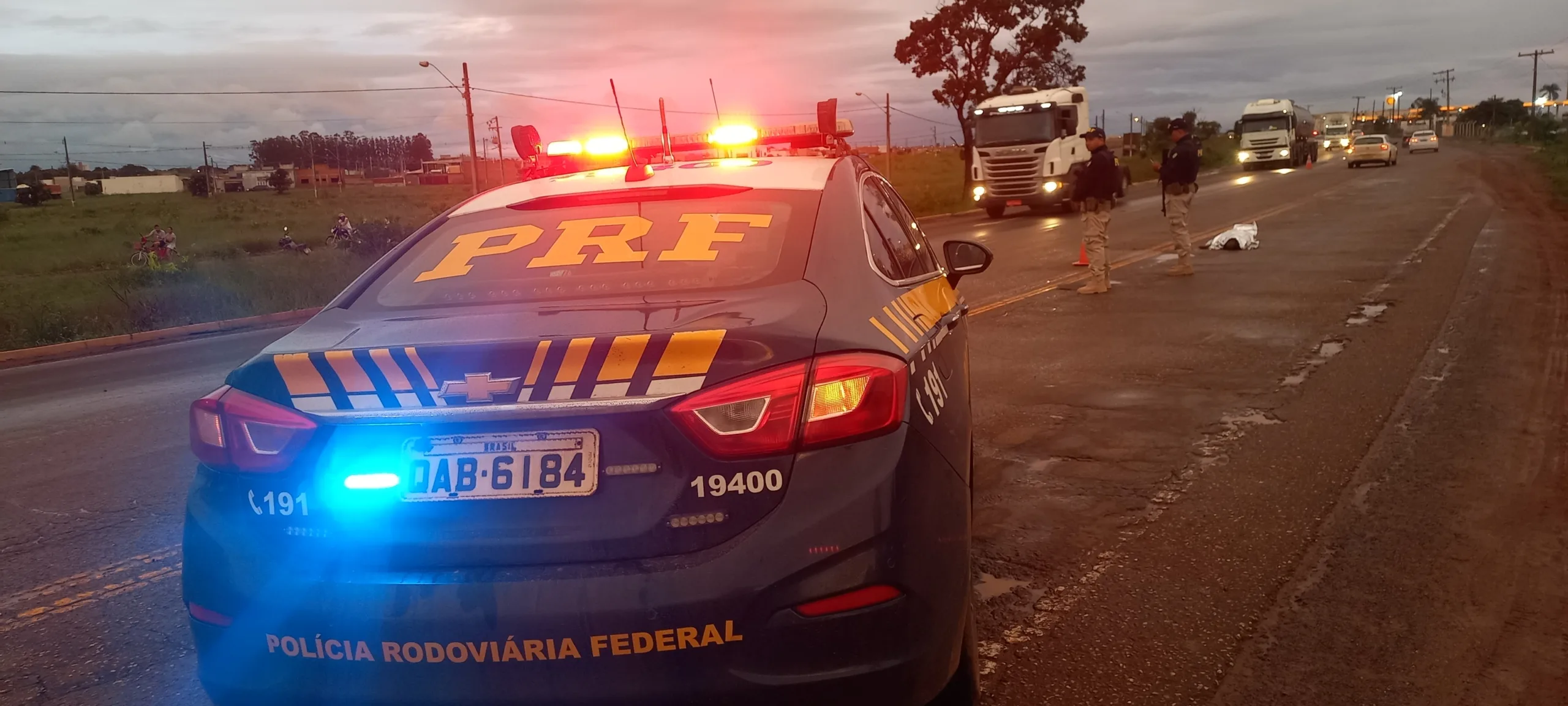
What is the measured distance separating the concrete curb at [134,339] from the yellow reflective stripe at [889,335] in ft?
39.4

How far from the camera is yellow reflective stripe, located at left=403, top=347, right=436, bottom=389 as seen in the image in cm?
225

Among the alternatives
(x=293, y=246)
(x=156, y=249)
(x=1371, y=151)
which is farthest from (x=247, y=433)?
(x=1371, y=151)

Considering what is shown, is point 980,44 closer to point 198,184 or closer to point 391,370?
point 391,370

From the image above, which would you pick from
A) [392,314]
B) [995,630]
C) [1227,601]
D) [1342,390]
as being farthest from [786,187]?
[1342,390]

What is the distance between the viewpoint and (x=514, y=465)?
2213 millimetres

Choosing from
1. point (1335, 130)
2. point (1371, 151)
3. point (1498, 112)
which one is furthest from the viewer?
point (1498, 112)

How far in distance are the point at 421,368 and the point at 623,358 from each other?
1.35 feet

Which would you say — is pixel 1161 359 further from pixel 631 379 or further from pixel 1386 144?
pixel 1386 144

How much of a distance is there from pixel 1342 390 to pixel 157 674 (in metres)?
6.40

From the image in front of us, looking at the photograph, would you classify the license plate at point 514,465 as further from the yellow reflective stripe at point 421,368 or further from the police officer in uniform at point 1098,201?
the police officer in uniform at point 1098,201

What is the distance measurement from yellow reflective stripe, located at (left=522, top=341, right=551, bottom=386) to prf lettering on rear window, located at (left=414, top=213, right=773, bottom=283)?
77 centimetres

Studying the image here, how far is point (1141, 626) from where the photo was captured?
3.66 meters

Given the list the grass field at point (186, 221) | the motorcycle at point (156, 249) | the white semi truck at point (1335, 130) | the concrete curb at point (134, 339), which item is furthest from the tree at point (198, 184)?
the white semi truck at point (1335, 130)

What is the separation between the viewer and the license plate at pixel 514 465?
2.20 meters
